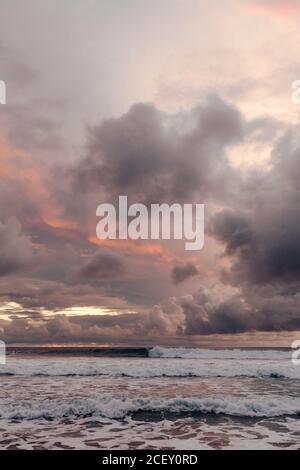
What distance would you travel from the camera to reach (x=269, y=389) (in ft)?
74.7

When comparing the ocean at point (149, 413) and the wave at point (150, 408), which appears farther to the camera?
the wave at point (150, 408)

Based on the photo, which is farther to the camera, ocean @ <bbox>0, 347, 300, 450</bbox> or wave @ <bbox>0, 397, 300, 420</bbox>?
wave @ <bbox>0, 397, 300, 420</bbox>

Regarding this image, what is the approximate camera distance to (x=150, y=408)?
1711cm

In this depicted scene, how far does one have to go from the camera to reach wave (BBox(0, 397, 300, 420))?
52.6ft

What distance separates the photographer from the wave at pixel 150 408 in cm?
1605

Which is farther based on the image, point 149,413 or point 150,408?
point 150,408
